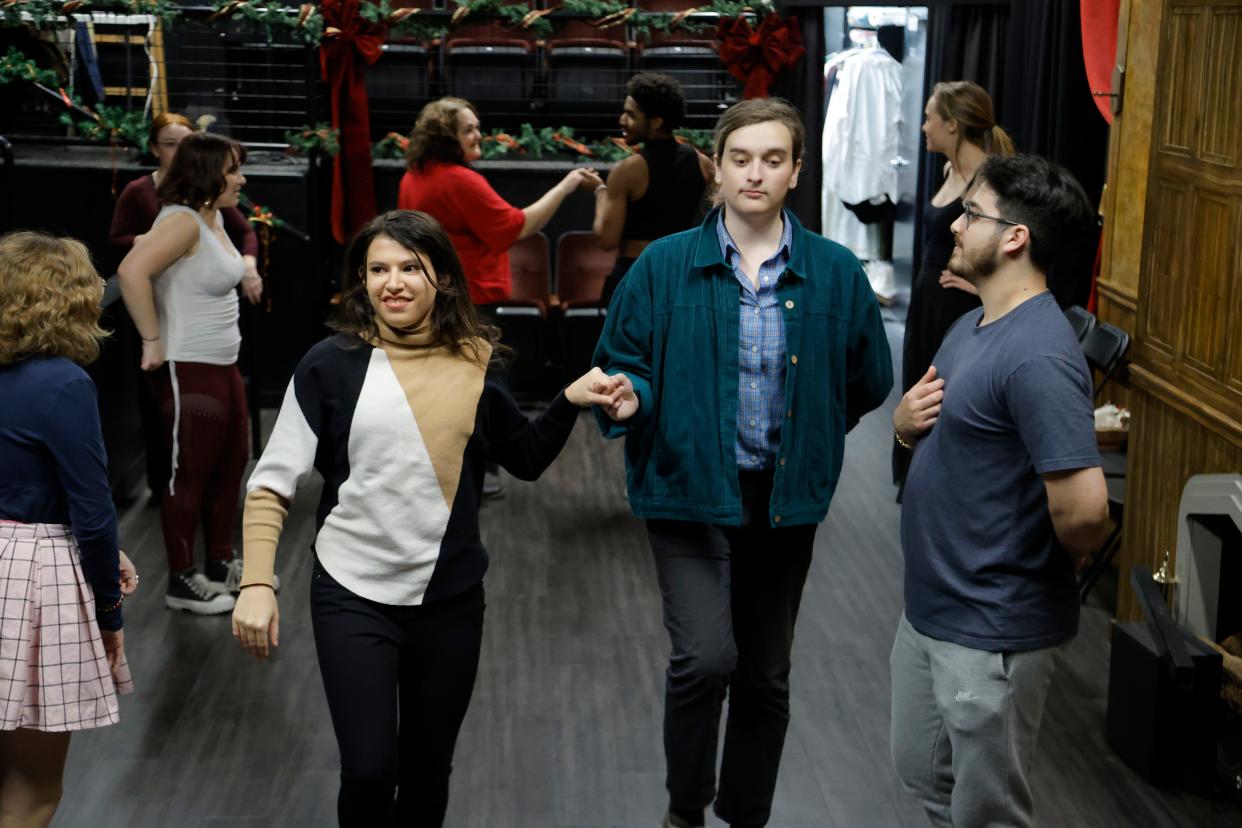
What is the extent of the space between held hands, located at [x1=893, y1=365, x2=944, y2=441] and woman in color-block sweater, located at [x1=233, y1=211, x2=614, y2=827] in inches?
22.3

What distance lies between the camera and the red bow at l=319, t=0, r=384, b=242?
761cm

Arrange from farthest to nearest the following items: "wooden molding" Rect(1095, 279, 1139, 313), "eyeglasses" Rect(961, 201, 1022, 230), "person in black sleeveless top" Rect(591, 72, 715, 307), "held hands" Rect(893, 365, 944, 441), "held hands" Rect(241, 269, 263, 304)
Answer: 1. "wooden molding" Rect(1095, 279, 1139, 313)
2. "person in black sleeveless top" Rect(591, 72, 715, 307)
3. "held hands" Rect(241, 269, 263, 304)
4. "held hands" Rect(893, 365, 944, 441)
5. "eyeglasses" Rect(961, 201, 1022, 230)

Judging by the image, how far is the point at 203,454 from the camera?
4930 millimetres

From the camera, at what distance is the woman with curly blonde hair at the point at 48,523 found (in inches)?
110

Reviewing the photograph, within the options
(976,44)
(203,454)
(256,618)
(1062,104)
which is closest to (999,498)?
(256,618)

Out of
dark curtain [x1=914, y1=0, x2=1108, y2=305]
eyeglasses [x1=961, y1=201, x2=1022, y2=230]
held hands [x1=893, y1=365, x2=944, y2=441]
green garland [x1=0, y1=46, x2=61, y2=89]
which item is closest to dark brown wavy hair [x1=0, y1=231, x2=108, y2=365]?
held hands [x1=893, y1=365, x2=944, y2=441]

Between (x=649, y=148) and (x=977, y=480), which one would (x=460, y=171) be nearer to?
(x=649, y=148)

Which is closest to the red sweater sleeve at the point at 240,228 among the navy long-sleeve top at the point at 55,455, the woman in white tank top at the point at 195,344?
the woman in white tank top at the point at 195,344

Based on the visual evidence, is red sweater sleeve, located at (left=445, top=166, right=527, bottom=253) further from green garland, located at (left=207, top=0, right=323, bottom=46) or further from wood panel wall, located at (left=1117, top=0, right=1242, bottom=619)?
wood panel wall, located at (left=1117, top=0, right=1242, bottom=619)

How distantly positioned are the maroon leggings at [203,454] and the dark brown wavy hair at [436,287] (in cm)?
212

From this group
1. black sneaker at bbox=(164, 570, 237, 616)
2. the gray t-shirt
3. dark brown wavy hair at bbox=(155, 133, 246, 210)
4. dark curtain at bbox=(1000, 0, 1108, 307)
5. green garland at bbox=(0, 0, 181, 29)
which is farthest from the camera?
green garland at bbox=(0, 0, 181, 29)

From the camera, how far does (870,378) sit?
3.12 metres

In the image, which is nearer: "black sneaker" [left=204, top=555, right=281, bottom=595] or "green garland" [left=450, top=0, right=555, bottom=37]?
"black sneaker" [left=204, top=555, right=281, bottom=595]

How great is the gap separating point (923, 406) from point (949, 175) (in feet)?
10.8
